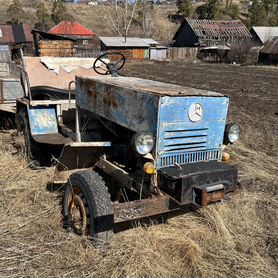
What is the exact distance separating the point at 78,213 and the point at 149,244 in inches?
28.8

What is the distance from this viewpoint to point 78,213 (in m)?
3.59

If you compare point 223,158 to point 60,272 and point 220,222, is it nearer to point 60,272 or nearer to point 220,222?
point 220,222

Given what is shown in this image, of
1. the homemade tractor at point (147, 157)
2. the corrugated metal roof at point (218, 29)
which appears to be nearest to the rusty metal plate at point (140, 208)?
the homemade tractor at point (147, 157)

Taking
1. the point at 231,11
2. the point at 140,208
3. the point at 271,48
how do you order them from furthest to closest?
the point at 231,11, the point at 271,48, the point at 140,208

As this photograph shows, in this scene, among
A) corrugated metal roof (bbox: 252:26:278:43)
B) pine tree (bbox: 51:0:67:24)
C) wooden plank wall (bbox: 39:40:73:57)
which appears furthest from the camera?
pine tree (bbox: 51:0:67:24)

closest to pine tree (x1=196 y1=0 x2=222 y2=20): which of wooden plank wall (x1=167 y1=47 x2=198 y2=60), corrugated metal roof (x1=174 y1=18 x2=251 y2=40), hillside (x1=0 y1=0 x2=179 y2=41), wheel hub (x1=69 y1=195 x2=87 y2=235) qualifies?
hillside (x1=0 y1=0 x2=179 y2=41)

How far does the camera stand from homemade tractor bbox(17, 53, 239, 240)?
3143 mm

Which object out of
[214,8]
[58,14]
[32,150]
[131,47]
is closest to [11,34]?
[131,47]

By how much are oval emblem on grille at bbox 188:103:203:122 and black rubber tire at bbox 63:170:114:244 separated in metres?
1.00

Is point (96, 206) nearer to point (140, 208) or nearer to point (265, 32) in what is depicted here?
point (140, 208)

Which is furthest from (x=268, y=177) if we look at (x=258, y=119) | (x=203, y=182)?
(x=258, y=119)

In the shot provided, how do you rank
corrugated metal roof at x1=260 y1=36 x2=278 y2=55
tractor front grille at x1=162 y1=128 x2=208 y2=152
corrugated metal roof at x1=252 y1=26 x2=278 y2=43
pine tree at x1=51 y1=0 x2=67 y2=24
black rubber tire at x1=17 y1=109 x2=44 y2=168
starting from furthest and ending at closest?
pine tree at x1=51 y1=0 x2=67 y2=24, corrugated metal roof at x1=252 y1=26 x2=278 y2=43, corrugated metal roof at x1=260 y1=36 x2=278 y2=55, black rubber tire at x1=17 y1=109 x2=44 y2=168, tractor front grille at x1=162 y1=128 x2=208 y2=152

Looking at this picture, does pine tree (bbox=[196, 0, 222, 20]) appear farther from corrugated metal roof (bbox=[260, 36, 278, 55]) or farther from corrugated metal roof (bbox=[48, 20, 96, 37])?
corrugated metal roof (bbox=[260, 36, 278, 55])

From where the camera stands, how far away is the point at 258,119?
9312 millimetres
